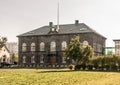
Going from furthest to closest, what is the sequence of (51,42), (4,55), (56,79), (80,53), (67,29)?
(4,55), (51,42), (67,29), (80,53), (56,79)

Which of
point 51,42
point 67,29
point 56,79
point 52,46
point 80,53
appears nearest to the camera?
point 56,79

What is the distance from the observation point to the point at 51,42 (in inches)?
3086

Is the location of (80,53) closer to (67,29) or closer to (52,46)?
(67,29)

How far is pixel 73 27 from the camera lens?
7688cm

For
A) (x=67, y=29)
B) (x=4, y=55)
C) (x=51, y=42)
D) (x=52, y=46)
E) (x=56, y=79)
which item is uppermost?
(x=67, y=29)

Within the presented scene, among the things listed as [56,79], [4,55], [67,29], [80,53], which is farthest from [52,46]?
[56,79]

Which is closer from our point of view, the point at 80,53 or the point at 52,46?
the point at 80,53

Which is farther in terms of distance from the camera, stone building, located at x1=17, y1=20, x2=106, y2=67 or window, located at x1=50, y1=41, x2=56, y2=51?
window, located at x1=50, y1=41, x2=56, y2=51

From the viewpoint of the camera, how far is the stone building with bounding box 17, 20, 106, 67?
74.8 metres

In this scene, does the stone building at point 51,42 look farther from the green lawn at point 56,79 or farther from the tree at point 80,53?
the green lawn at point 56,79

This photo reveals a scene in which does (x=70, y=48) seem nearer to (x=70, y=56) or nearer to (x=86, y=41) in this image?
(x=70, y=56)

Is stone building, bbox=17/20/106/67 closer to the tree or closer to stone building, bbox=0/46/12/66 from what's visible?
stone building, bbox=0/46/12/66

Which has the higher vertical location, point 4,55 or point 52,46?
point 52,46

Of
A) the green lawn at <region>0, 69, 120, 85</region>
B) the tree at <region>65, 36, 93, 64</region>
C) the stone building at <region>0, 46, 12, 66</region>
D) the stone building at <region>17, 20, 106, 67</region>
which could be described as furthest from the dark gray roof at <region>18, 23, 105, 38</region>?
the green lawn at <region>0, 69, 120, 85</region>
